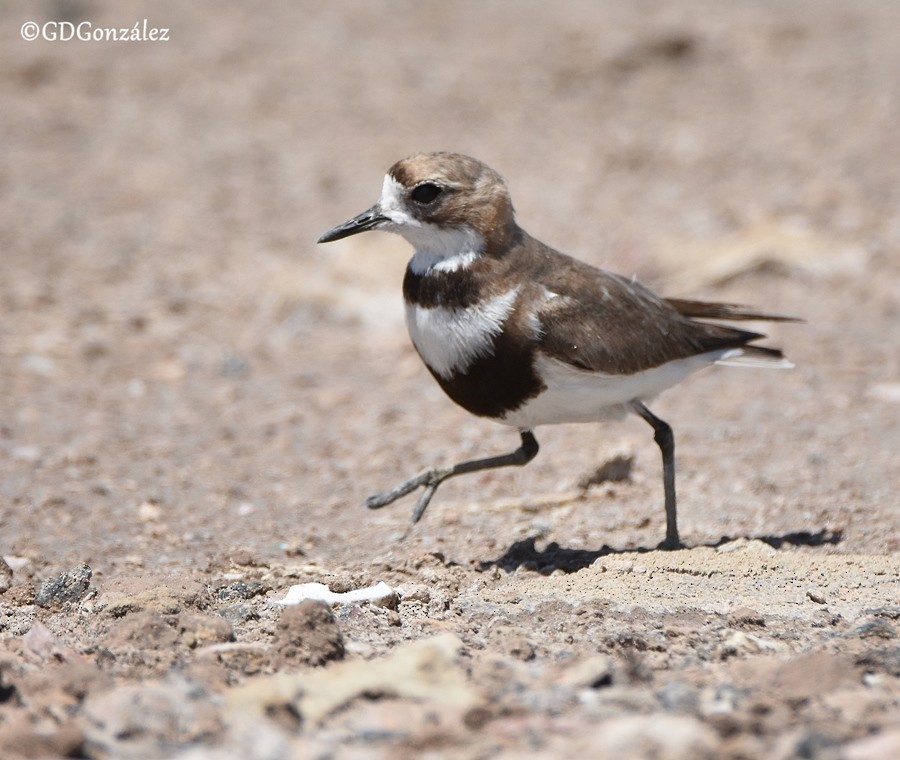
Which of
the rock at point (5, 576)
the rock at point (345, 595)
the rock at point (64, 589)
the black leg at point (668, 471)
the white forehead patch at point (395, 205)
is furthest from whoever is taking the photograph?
the black leg at point (668, 471)

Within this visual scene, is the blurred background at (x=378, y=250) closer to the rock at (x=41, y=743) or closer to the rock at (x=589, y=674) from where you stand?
the rock at (x=589, y=674)

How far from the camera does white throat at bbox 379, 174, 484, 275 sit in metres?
5.49

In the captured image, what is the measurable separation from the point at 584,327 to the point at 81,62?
9507 millimetres

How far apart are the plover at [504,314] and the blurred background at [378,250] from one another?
0.80 m

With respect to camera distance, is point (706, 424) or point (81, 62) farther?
point (81, 62)

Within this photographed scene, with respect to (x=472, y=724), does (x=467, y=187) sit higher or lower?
higher

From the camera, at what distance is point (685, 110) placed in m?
12.5

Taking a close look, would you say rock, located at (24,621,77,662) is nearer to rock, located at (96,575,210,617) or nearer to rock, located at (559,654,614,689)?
rock, located at (96,575,210,617)

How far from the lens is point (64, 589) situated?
502 cm

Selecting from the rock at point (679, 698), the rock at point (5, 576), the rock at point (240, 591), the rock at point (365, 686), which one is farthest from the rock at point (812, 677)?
the rock at point (5, 576)

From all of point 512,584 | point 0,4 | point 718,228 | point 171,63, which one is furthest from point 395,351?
point 0,4

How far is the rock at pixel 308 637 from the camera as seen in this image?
161 inches

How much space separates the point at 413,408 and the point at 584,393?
2720mm

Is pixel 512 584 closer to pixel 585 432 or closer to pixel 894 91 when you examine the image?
pixel 585 432
